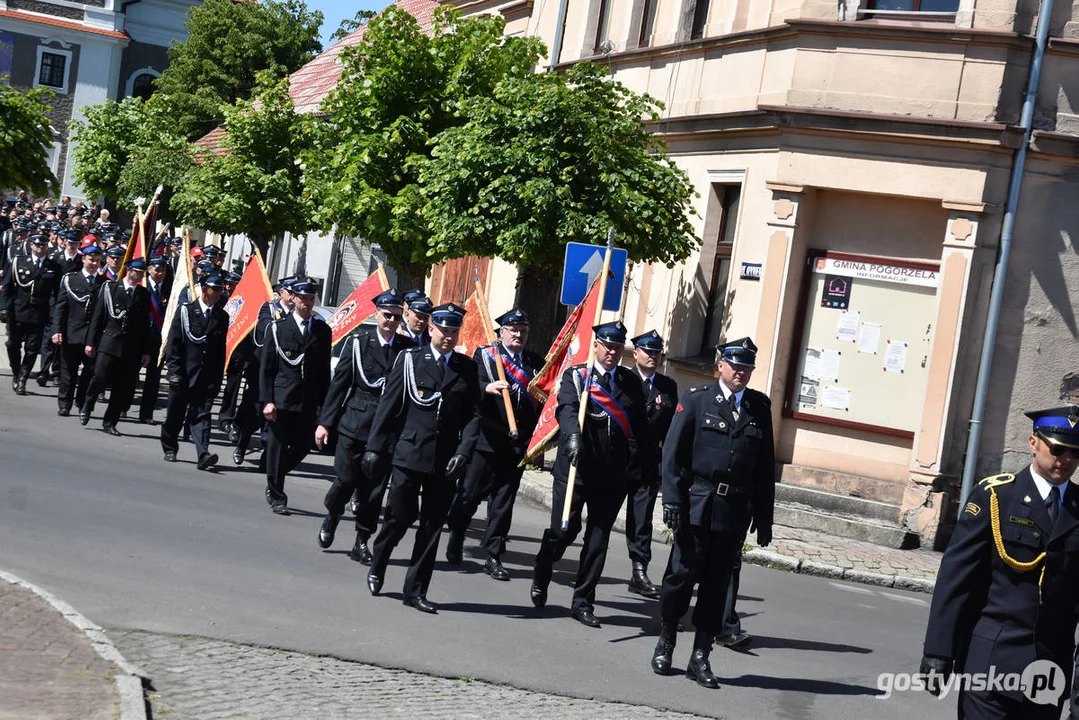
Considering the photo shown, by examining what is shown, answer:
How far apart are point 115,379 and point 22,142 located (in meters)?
13.6

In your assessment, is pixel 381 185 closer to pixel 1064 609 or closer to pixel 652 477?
pixel 652 477

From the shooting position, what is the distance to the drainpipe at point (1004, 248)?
1630 centimetres

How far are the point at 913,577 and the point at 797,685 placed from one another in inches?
220

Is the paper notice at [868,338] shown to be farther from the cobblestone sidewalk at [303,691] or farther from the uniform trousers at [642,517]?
the cobblestone sidewalk at [303,691]

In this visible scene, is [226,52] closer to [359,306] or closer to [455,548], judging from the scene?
[359,306]

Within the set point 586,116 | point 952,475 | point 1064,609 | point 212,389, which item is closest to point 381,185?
point 586,116

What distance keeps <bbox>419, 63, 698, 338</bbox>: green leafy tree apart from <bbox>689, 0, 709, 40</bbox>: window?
3.26 m

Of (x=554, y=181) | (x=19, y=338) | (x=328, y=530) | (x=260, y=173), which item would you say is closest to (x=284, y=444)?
(x=328, y=530)

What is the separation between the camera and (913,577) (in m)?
14.0

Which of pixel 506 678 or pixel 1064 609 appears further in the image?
pixel 506 678

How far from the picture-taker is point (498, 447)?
11594 mm

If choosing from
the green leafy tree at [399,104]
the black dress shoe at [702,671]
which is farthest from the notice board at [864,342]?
the black dress shoe at [702,671]

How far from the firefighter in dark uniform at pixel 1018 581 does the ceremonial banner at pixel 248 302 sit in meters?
10.9

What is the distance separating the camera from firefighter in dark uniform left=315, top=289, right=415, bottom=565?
11.0m
